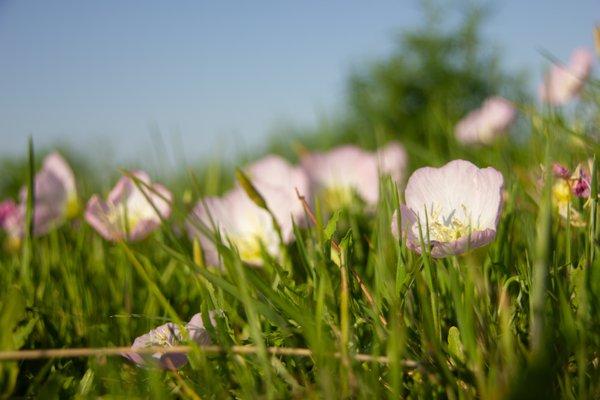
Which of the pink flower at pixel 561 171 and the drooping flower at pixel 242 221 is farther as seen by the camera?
the drooping flower at pixel 242 221

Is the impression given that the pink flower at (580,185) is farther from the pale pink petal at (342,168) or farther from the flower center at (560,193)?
the pale pink petal at (342,168)

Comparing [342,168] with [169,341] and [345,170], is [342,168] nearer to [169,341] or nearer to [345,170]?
[345,170]

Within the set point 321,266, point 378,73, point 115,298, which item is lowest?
point 378,73

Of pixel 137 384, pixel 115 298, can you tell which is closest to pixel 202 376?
pixel 137 384

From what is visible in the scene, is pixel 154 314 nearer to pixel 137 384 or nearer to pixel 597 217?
pixel 137 384

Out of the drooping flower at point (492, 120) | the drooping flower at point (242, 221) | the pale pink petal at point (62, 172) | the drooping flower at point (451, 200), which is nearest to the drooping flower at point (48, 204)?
the pale pink petal at point (62, 172)

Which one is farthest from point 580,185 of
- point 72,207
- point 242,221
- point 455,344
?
point 72,207
